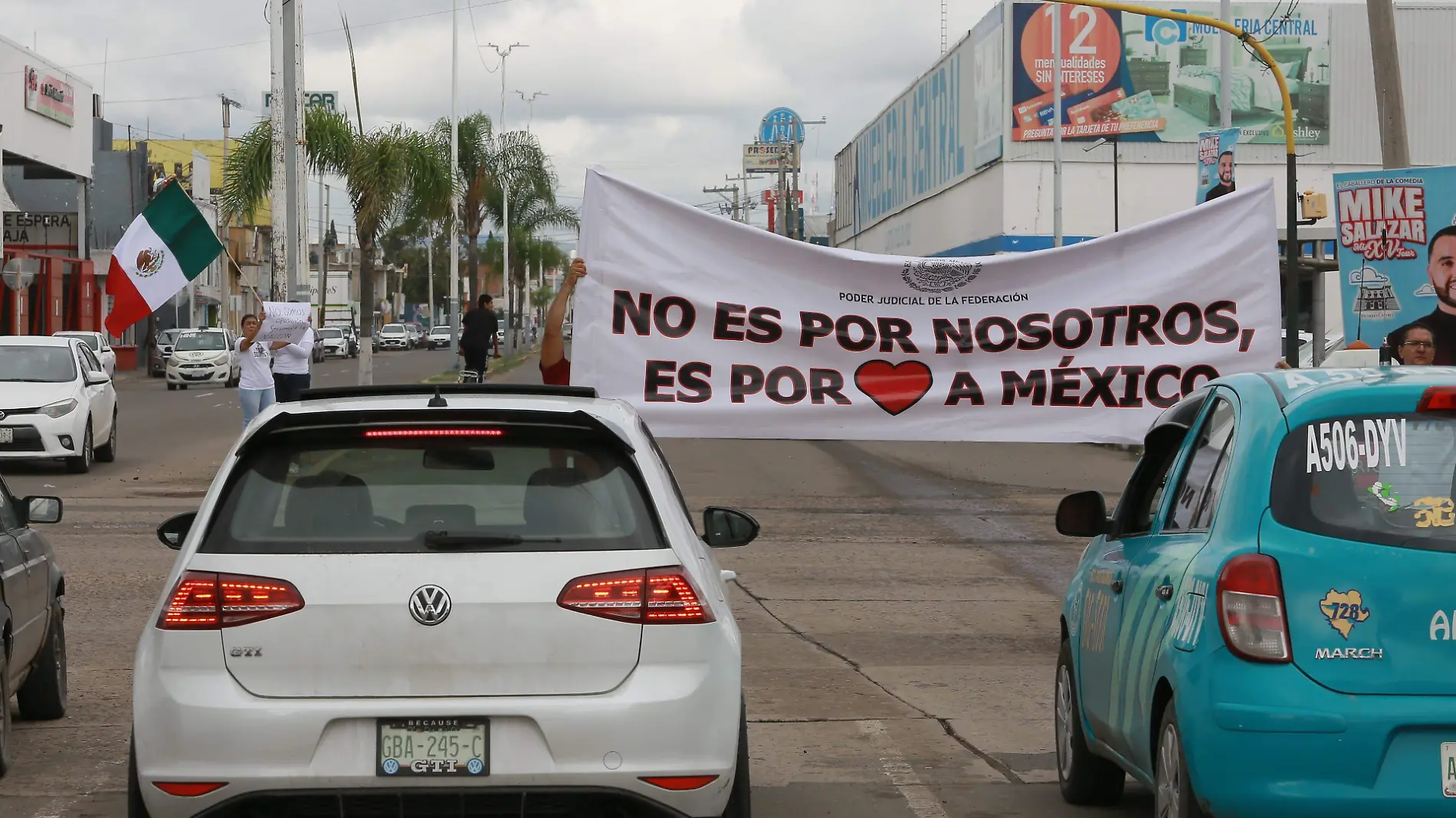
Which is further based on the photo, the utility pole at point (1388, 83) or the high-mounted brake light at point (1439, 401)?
the utility pole at point (1388, 83)

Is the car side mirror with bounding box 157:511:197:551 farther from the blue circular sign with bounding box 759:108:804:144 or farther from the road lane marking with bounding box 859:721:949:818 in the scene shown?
the blue circular sign with bounding box 759:108:804:144

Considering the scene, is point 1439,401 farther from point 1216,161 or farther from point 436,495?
point 1216,161

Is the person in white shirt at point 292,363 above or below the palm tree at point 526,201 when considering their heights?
below

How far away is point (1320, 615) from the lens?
4539mm

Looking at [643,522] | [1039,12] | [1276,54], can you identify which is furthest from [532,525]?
[1276,54]

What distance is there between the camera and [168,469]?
72.4 ft

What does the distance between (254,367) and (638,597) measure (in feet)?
50.8

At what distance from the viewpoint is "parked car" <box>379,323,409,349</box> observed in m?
98.2

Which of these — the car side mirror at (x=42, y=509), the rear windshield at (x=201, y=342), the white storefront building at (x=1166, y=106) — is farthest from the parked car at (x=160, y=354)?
the car side mirror at (x=42, y=509)

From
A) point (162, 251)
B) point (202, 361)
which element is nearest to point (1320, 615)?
point (162, 251)

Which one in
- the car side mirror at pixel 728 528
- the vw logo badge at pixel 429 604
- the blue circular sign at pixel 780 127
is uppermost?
the blue circular sign at pixel 780 127

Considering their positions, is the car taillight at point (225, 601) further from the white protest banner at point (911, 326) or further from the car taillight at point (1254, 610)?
the white protest banner at point (911, 326)

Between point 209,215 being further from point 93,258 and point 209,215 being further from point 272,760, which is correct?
point 272,760

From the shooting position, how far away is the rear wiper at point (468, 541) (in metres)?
4.78
